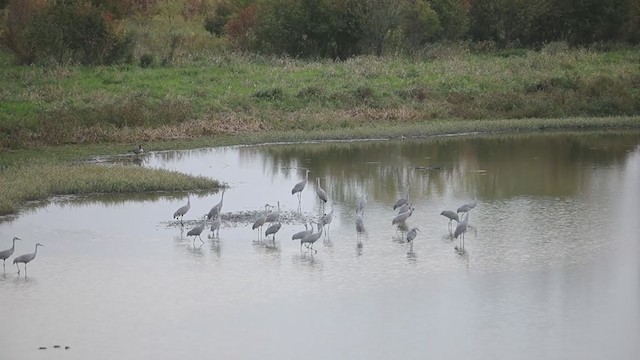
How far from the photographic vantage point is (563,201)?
71.1 feet

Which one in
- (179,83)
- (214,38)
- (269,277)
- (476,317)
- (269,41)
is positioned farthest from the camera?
(214,38)

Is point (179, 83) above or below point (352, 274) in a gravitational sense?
above

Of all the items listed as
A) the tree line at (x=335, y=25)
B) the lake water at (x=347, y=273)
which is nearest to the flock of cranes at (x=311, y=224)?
the lake water at (x=347, y=273)

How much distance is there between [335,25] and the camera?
4188 cm

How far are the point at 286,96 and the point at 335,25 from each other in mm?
9583

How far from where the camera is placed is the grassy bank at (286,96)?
1160 inches

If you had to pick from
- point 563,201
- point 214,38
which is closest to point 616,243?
point 563,201

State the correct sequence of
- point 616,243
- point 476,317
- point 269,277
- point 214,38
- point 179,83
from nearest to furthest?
point 476,317
point 269,277
point 616,243
point 179,83
point 214,38

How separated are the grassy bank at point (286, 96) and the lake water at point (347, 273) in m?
4.52

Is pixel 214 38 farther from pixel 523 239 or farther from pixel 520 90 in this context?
pixel 523 239

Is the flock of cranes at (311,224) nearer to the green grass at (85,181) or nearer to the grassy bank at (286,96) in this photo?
the green grass at (85,181)

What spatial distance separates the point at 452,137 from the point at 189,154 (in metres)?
7.44

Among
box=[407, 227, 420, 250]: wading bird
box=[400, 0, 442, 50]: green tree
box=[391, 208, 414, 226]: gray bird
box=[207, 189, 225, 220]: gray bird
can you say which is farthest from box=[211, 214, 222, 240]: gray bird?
box=[400, 0, 442, 50]: green tree

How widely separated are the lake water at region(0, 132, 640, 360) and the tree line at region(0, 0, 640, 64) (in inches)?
540
